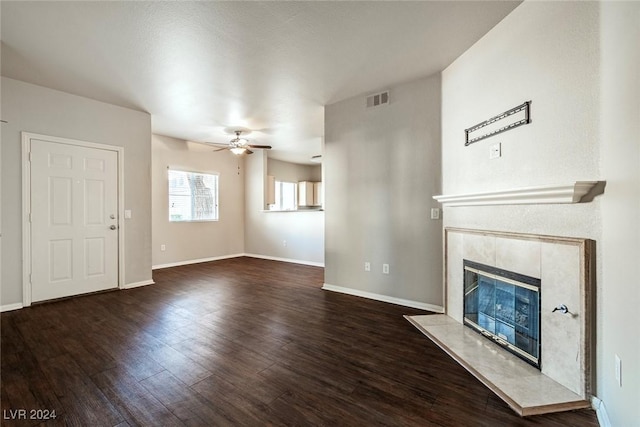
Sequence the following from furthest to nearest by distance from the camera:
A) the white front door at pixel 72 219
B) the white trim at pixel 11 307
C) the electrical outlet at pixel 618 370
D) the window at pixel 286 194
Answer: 1. the window at pixel 286 194
2. the white front door at pixel 72 219
3. the white trim at pixel 11 307
4. the electrical outlet at pixel 618 370

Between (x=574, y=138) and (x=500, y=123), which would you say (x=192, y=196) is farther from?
(x=574, y=138)

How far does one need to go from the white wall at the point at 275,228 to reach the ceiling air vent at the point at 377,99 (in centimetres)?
292

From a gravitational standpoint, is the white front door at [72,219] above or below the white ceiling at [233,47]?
below

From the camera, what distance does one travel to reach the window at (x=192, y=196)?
6020 mm

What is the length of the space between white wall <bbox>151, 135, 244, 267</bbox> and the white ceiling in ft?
6.50

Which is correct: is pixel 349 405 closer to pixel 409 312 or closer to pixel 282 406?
pixel 282 406

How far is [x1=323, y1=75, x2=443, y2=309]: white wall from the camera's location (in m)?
3.21

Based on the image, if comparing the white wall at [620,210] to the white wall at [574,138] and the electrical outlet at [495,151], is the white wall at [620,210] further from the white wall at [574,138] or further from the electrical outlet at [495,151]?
the electrical outlet at [495,151]

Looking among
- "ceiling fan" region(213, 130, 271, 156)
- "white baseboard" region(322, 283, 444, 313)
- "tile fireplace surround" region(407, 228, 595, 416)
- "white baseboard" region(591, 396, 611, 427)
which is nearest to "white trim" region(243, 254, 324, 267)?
"white baseboard" region(322, 283, 444, 313)

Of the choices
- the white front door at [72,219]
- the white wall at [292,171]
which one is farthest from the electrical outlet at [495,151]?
the white wall at [292,171]

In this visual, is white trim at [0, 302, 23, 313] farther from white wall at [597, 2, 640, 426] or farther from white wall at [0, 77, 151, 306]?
white wall at [597, 2, 640, 426]

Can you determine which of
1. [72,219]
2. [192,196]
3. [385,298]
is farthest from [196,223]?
[385,298]

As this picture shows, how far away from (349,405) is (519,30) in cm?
300

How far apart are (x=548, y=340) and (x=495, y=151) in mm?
1502
